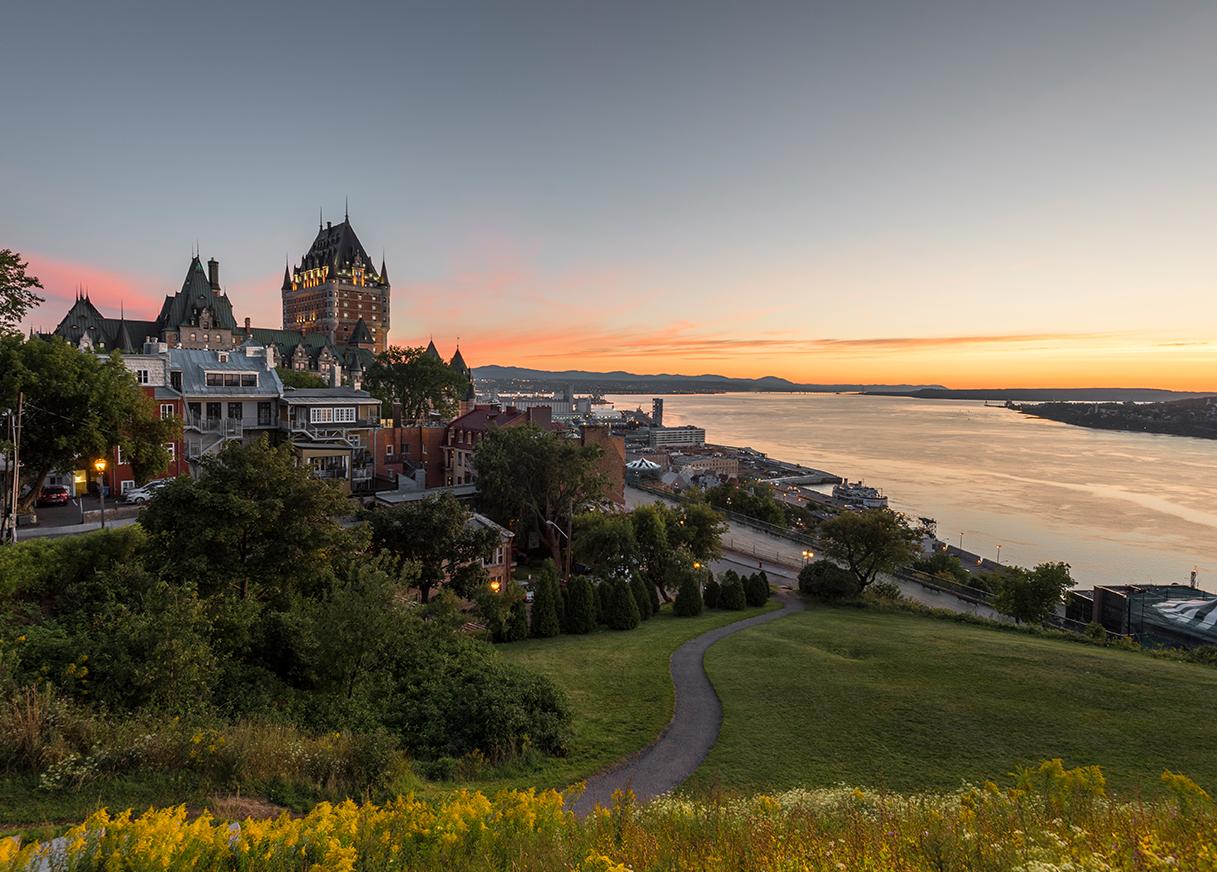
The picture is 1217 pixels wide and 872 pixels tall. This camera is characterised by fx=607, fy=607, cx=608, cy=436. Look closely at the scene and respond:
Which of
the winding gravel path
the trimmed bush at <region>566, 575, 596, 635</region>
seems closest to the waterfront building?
the trimmed bush at <region>566, 575, 596, 635</region>

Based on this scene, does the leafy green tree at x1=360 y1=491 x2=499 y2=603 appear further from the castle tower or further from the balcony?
the castle tower

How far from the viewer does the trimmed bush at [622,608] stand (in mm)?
25672

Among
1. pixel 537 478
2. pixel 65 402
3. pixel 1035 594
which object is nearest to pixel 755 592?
pixel 537 478

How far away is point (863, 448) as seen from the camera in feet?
518

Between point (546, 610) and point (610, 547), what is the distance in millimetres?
7273

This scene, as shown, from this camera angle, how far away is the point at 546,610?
2408cm

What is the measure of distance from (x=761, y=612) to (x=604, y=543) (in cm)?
837

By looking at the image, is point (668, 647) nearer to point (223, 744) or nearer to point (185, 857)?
point (223, 744)

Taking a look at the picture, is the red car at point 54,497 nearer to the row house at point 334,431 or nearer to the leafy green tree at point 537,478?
the row house at point 334,431

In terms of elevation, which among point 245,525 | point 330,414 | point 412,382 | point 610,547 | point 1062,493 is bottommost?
point 1062,493

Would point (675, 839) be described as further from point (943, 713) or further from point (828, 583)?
point (828, 583)

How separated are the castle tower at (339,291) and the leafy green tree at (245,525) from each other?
124 meters

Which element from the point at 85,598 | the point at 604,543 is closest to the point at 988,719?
the point at 604,543

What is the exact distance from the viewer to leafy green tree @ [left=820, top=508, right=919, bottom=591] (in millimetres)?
33656
